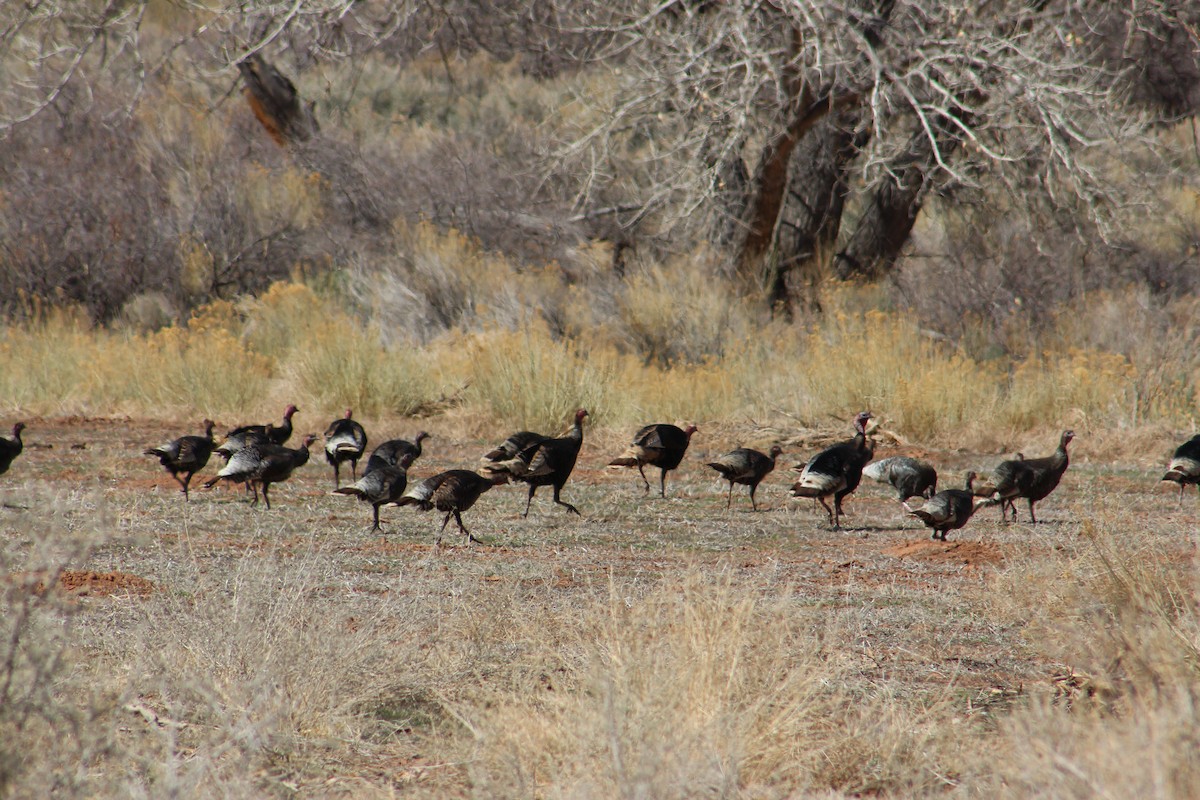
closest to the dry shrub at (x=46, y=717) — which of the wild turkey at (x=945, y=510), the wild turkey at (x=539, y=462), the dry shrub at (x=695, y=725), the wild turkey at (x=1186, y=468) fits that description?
the dry shrub at (x=695, y=725)

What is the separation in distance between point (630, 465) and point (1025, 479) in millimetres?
3329

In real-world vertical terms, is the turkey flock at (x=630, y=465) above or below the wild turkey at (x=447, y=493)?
above

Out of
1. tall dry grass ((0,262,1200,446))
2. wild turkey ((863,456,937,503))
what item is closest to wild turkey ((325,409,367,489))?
tall dry grass ((0,262,1200,446))

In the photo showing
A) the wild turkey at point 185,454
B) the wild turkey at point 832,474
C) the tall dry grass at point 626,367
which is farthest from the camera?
the tall dry grass at point 626,367

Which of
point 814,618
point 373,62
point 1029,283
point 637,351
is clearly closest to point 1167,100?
point 1029,283

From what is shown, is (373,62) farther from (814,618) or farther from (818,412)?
(814,618)

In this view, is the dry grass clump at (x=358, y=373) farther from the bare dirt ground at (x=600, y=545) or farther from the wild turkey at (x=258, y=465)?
the wild turkey at (x=258, y=465)

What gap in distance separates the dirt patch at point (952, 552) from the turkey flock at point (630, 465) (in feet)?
0.60

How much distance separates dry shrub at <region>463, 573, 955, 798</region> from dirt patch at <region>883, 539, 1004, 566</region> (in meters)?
3.30

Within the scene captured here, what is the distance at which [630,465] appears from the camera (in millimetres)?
11023

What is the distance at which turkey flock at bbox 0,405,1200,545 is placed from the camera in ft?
28.3

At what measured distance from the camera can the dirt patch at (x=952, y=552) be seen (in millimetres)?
8172

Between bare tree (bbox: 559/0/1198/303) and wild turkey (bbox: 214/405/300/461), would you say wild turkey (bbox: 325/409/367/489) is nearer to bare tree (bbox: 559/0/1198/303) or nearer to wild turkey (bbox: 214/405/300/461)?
wild turkey (bbox: 214/405/300/461)

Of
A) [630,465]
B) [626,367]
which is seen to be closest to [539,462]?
[630,465]
